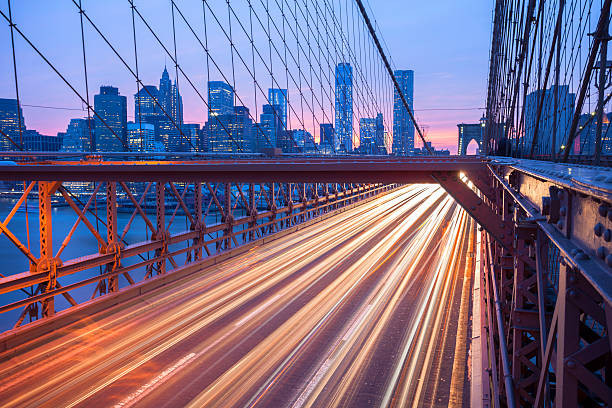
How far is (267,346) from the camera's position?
37.0 ft

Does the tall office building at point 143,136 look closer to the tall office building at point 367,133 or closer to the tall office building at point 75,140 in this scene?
the tall office building at point 75,140

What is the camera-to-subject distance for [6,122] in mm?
19172

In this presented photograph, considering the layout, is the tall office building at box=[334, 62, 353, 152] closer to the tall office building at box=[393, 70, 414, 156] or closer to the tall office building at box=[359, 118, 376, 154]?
the tall office building at box=[359, 118, 376, 154]

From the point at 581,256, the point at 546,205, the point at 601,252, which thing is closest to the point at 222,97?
the point at 546,205

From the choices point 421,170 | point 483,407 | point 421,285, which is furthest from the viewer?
point 421,285

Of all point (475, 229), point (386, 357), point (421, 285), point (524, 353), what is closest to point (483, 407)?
point (386, 357)

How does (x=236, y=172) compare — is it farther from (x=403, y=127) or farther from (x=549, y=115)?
(x=403, y=127)

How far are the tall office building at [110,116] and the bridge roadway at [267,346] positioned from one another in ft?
31.4

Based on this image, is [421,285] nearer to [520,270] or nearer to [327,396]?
[327,396]

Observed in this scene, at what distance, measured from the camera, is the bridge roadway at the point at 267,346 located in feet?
29.4

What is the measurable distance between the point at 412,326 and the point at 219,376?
566 cm

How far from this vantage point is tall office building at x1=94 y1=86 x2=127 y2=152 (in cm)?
2352

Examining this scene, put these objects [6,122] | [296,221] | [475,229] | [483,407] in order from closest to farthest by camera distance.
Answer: [483,407], [6,122], [475,229], [296,221]

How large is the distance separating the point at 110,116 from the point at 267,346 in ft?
57.3
